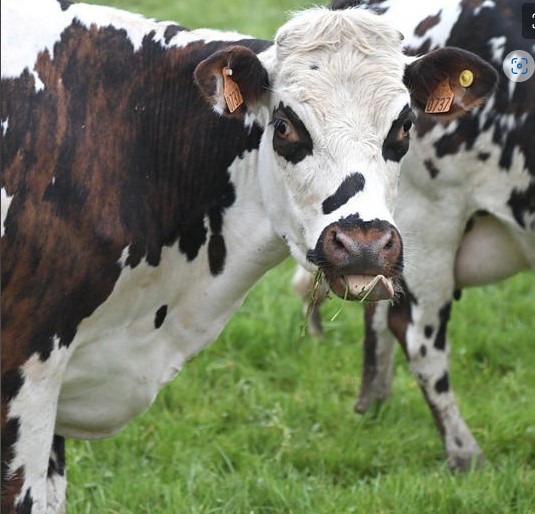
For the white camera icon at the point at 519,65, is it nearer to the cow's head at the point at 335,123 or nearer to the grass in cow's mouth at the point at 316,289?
the cow's head at the point at 335,123

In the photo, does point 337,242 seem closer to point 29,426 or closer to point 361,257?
point 361,257

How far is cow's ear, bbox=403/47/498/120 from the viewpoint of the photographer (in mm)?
4660

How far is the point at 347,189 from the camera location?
427cm

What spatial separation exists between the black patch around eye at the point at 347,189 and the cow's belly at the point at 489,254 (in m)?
1.77

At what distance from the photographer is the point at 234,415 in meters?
6.70

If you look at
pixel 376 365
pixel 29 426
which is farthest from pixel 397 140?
pixel 376 365

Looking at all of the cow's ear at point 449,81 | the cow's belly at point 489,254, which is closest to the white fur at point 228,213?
the cow's ear at point 449,81

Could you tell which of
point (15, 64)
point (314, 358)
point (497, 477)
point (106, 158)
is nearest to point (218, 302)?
point (106, 158)

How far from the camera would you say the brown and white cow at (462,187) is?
5.70 m

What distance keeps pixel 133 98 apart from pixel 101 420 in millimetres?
1186

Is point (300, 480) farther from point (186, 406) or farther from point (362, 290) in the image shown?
point (362, 290)

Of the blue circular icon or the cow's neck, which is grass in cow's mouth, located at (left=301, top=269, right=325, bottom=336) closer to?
the cow's neck

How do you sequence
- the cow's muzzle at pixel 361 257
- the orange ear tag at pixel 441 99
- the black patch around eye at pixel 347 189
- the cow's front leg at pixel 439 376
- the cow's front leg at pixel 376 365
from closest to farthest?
1. the cow's muzzle at pixel 361 257
2. the black patch around eye at pixel 347 189
3. the orange ear tag at pixel 441 99
4. the cow's front leg at pixel 439 376
5. the cow's front leg at pixel 376 365

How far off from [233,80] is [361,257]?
819mm
